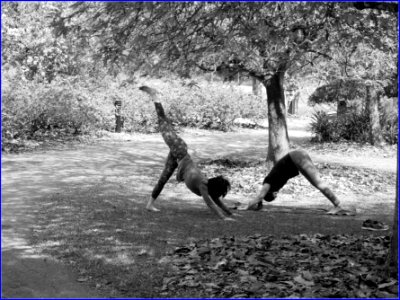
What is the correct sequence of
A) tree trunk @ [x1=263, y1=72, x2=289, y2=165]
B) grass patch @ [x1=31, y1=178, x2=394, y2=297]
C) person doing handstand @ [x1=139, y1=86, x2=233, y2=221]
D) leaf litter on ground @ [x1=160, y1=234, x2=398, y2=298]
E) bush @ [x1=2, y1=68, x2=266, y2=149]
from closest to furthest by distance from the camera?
leaf litter on ground @ [x1=160, y1=234, x2=398, y2=298] → grass patch @ [x1=31, y1=178, x2=394, y2=297] → person doing handstand @ [x1=139, y1=86, x2=233, y2=221] → tree trunk @ [x1=263, y1=72, x2=289, y2=165] → bush @ [x1=2, y1=68, x2=266, y2=149]

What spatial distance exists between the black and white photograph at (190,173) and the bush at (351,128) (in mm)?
80

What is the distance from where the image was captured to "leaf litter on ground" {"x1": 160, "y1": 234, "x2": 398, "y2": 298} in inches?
203

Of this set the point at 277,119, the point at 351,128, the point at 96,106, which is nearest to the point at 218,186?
the point at 277,119

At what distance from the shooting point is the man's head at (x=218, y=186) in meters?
8.19

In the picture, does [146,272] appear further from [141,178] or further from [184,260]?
[141,178]

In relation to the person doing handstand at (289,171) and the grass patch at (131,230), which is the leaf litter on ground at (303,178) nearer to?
the grass patch at (131,230)

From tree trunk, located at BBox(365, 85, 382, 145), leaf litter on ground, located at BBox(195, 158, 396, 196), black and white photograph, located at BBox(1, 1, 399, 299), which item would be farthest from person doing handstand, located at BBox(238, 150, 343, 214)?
tree trunk, located at BBox(365, 85, 382, 145)

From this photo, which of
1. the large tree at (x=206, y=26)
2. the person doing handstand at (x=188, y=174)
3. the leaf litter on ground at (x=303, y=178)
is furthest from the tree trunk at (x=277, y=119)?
the person doing handstand at (x=188, y=174)

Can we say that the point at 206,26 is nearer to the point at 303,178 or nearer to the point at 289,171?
the point at 289,171

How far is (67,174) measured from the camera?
44.4ft

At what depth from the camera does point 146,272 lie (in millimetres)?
5801

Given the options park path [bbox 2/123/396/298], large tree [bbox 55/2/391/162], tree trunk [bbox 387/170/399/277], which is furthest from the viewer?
large tree [bbox 55/2/391/162]

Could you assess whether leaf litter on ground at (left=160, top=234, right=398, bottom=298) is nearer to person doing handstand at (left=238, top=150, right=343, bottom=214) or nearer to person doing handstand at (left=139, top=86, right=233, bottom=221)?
person doing handstand at (left=139, top=86, right=233, bottom=221)

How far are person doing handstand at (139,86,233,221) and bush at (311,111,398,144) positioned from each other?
13.6 m
